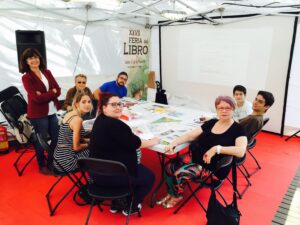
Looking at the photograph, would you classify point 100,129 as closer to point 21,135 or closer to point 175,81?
point 21,135

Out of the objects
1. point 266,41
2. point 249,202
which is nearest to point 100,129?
point 249,202

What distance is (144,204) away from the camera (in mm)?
2629

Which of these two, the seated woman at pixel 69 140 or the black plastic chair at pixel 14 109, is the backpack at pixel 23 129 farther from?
the seated woman at pixel 69 140

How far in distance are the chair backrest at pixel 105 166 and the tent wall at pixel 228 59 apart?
13.1ft

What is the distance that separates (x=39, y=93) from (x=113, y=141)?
1525 millimetres

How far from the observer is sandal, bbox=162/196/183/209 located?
258 centimetres

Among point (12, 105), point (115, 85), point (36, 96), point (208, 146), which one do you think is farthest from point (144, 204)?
point (12, 105)

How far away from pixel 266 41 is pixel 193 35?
61.7 inches

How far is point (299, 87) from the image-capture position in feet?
14.8

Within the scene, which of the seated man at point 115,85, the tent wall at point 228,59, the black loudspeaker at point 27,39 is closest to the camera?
the black loudspeaker at point 27,39

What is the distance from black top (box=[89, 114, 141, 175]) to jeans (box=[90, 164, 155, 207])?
0.14 m

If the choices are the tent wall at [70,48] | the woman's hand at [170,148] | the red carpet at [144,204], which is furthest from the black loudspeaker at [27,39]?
the woman's hand at [170,148]

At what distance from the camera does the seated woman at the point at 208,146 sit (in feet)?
7.10

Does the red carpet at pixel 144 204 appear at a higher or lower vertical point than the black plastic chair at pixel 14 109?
lower
